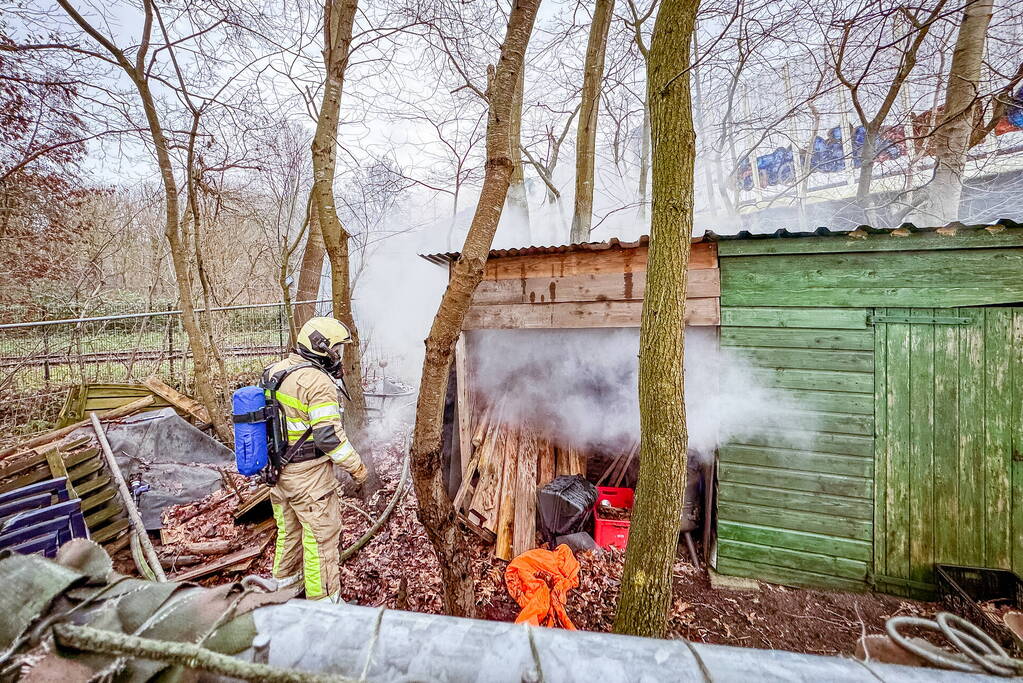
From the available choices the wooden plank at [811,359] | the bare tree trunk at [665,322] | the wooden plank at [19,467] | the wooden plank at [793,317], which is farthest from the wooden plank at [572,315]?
the wooden plank at [19,467]

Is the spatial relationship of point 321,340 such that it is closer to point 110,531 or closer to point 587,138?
point 110,531

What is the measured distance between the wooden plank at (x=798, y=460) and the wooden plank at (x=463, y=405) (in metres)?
3.17

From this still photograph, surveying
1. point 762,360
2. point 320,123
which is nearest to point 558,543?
point 762,360

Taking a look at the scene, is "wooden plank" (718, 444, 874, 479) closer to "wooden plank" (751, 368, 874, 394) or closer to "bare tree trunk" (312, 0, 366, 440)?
"wooden plank" (751, 368, 874, 394)

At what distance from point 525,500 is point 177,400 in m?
7.51

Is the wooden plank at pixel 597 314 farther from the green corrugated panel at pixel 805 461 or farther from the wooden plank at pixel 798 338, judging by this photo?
the green corrugated panel at pixel 805 461

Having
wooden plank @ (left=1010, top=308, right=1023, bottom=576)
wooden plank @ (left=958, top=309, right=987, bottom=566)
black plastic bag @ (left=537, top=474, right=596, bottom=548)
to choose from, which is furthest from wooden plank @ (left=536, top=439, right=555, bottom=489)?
wooden plank @ (left=1010, top=308, right=1023, bottom=576)

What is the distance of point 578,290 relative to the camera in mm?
5066

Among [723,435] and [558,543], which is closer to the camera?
[723,435]

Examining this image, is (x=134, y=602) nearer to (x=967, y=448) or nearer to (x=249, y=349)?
(x=967, y=448)

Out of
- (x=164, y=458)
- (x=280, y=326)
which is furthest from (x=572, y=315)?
(x=280, y=326)

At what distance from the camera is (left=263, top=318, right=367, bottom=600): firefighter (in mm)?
3867

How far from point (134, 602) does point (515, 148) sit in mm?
10602

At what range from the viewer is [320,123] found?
5391mm
